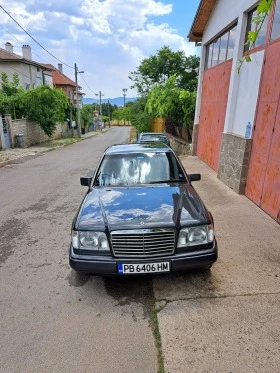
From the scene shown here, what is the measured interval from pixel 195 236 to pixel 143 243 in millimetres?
626

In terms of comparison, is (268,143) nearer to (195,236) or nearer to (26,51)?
(195,236)

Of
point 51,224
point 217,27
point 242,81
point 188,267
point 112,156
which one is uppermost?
point 217,27

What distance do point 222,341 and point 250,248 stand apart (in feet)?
6.66

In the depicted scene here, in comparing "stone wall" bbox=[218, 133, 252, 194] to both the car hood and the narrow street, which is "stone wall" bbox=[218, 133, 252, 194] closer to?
the narrow street

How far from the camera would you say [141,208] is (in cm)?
326

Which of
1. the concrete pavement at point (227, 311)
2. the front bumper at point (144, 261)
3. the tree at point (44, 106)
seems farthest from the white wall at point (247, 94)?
the tree at point (44, 106)

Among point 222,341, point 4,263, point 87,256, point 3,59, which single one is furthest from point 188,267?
point 3,59

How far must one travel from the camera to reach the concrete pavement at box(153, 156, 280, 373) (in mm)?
2324

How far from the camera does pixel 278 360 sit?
2305mm

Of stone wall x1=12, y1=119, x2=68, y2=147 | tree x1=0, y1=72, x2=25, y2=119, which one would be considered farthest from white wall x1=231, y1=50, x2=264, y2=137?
tree x1=0, y1=72, x2=25, y2=119

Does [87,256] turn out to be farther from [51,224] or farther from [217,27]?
[217,27]

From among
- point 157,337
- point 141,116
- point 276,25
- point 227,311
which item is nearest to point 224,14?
point 276,25

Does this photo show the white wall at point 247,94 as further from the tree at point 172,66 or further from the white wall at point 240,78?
the tree at point 172,66

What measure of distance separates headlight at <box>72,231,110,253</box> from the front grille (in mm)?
120
